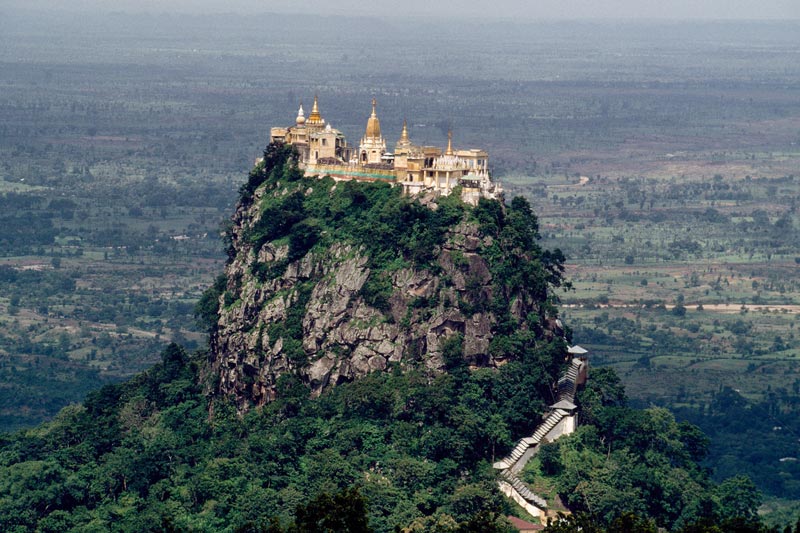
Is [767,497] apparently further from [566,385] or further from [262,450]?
[262,450]

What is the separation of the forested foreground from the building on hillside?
24.7 ft

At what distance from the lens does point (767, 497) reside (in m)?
87.2

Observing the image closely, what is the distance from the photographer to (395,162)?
253 feet

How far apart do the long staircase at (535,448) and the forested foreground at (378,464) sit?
56cm

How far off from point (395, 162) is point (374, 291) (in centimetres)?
619

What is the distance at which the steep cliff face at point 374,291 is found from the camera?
237 ft

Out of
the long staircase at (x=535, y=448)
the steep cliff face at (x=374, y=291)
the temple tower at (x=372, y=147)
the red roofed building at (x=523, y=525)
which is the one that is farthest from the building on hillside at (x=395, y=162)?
the red roofed building at (x=523, y=525)

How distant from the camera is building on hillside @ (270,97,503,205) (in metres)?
75.2

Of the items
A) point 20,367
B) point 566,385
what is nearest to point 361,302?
point 566,385

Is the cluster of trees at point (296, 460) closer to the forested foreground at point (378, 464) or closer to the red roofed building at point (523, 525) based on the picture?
the forested foreground at point (378, 464)

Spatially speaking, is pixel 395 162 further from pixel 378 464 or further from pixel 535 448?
pixel 378 464

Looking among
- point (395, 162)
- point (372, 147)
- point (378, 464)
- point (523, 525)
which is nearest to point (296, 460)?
point (378, 464)

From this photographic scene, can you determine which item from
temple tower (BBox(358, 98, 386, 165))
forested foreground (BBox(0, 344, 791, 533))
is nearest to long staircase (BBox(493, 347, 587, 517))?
forested foreground (BBox(0, 344, 791, 533))

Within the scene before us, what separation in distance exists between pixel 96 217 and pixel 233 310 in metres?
104
